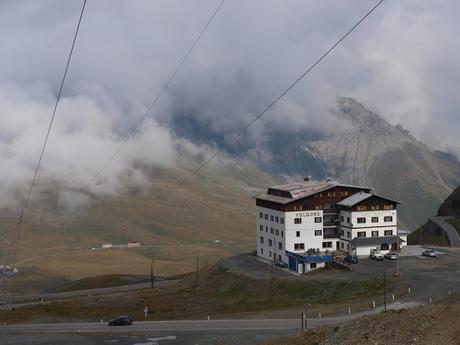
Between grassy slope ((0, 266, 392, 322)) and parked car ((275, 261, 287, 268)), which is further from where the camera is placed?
parked car ((275, 261, 287, 268))

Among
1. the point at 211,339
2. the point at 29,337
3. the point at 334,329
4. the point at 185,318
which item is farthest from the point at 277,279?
the point at 334,329

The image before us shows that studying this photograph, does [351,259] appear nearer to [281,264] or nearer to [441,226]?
[281,264]

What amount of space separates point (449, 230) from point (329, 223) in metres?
49.6

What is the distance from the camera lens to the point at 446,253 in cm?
10669

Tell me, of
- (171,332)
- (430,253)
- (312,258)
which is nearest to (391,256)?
(430,253)

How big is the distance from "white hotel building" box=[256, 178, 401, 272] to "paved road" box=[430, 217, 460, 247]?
29.9m

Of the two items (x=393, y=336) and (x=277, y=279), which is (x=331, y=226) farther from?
(x=393, y=336)

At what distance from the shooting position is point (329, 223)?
360 feet

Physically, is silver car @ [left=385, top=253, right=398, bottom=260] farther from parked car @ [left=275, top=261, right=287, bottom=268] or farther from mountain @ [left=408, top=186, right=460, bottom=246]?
mountain @ [left=408, top=186, right=460, bottom=246]

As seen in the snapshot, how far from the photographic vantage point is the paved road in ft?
436

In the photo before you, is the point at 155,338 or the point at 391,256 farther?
the point at 391,256

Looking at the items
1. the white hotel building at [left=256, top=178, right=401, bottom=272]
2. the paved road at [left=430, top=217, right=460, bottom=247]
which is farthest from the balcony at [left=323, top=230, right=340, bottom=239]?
the paved road at [left=430, top=217, right=460, bottom=247]

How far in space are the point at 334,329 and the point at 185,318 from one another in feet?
132

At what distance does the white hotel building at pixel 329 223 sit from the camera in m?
106
